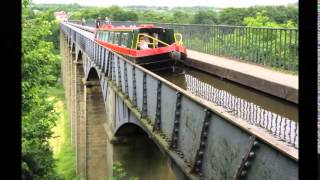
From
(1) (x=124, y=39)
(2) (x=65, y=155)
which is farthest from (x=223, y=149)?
(2) (x=65, y=155)

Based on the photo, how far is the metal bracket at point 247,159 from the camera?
12.8 feet

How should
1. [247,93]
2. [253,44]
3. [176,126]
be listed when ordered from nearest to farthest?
[176,126]
[247,93]
[253,44]

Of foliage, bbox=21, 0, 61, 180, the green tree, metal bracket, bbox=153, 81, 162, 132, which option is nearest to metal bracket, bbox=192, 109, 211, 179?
metal bracket, bbox=153, 81, 162, 132

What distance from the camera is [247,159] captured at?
4.09m

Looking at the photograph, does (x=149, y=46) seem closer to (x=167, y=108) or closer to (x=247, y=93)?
(x=247, y=93)

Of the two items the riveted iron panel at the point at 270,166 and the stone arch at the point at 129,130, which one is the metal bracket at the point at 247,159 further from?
the stone arch at the point at 129,130

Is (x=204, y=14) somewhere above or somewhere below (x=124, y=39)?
above

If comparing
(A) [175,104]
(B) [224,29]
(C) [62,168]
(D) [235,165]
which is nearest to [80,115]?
(C) [62,168]

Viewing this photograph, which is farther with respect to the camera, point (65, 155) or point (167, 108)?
point (65, 155)

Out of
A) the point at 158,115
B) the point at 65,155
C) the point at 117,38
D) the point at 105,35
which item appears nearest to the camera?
the point at 158,115

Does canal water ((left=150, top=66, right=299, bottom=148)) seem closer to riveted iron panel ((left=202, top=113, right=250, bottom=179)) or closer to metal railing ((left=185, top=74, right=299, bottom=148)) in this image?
metal railing ((left=185, top=74, right=299, bottom=148))

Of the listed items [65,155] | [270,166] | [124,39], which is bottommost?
[65,155]
